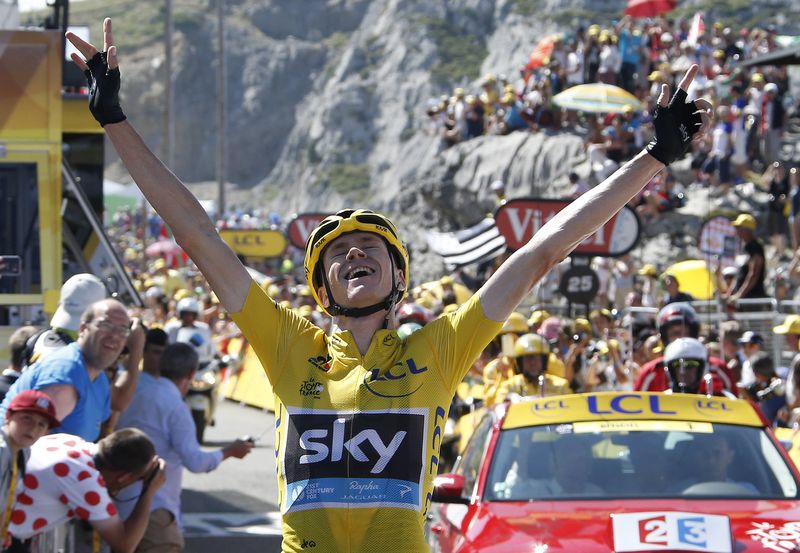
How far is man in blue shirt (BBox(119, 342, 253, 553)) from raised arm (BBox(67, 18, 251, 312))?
350 centimetres

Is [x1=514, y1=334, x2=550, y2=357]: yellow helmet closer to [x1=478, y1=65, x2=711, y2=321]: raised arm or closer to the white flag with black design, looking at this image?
[x1=478, y1=65, x2=711, y2=321]: raised arm

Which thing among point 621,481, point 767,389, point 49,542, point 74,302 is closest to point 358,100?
point 767,389

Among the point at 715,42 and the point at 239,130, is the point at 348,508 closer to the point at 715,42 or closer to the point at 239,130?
the point at 715,42

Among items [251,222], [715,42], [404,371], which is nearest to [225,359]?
[404,371]

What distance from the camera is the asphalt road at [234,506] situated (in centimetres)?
1074

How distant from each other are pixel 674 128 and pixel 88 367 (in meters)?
4.14

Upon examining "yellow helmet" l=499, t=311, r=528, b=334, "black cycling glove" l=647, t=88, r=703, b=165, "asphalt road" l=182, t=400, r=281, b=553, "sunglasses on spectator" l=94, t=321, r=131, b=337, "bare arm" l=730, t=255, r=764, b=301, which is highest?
"black cycling glove" l=647, t=88, r=703, b=165

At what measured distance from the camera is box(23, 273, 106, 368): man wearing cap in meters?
8.12

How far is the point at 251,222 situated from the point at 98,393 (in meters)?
36.9

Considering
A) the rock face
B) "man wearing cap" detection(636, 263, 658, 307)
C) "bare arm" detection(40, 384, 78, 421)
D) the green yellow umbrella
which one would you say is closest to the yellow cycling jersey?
"bare arm" detection(40, 384, 78, 421)

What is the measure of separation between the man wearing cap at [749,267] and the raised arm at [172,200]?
1190 cm

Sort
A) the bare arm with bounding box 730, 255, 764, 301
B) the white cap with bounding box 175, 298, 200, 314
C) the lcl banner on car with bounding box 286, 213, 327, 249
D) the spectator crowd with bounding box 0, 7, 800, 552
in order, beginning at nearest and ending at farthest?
1. the spectator crowd with bounding box 0, 7, 800, 552
2. the white cap with bounding box 175, 298, 200, 314
3. the bare arm with bounding box 730, 255, 764, 301
4. the lcl banner on car with bounding box 286, 213, 327, 249

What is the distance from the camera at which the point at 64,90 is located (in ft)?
39.2

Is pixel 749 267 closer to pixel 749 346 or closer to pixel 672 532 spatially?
pixel 749 346
